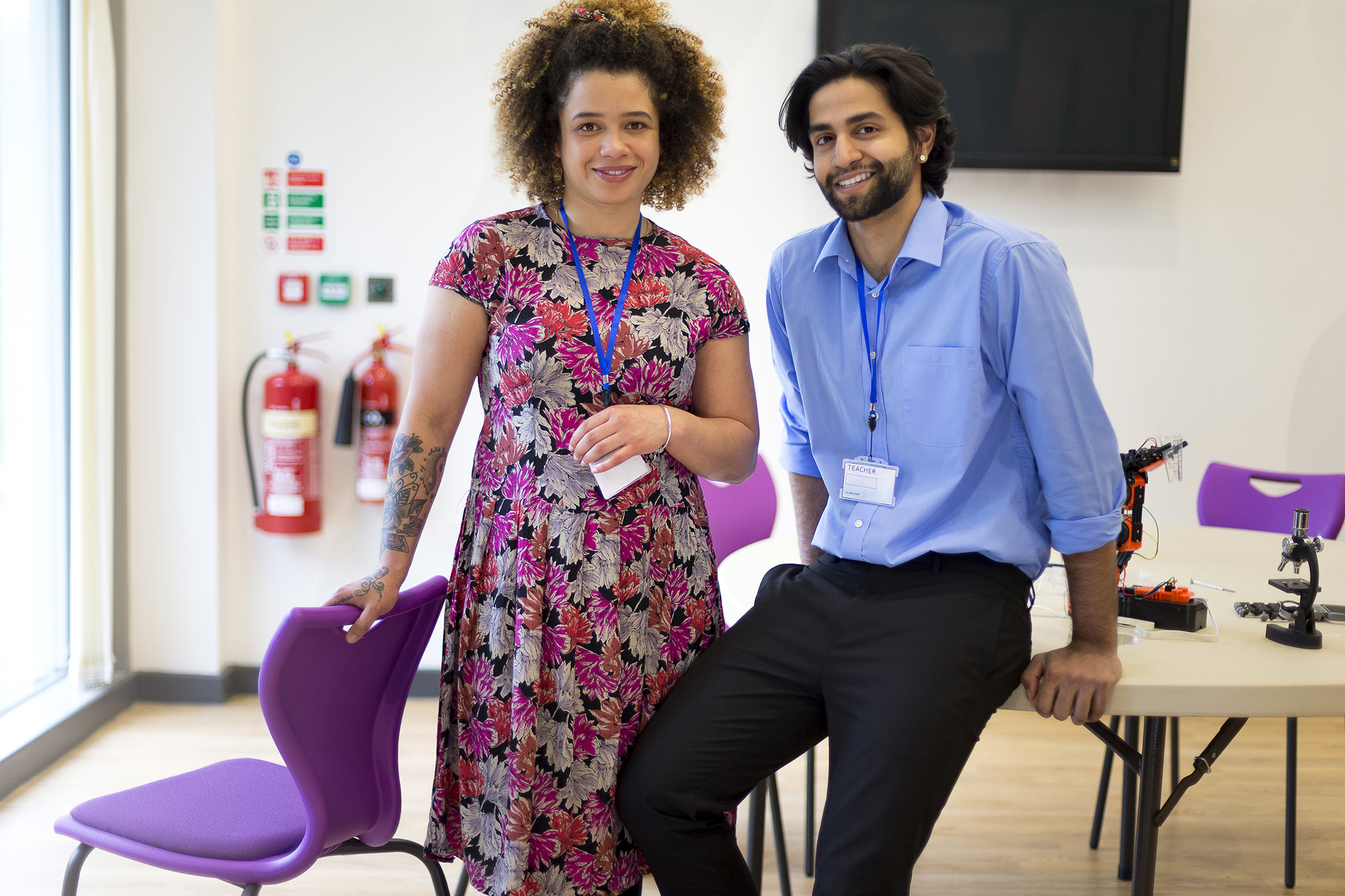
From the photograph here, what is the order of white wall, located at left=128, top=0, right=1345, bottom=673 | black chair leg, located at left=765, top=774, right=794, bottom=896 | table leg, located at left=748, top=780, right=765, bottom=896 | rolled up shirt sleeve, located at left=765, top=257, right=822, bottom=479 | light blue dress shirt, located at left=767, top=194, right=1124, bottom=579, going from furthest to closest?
white wall, located at left=128, top=0, right=1345, bottom=673, black chair leg, located at left=765, top=774, right=794, bottom=896, table leg, located at left=748, top=780, right=765, bottom=896, rolled up shirt sleeve, located at left=765, top=257, right=822, bottom=479, light blue dress shirt, located at left=767, top=194, right=1124, bottom=579

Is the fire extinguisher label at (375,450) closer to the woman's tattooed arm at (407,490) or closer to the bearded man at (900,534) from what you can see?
the woman's tattooed arm at (407,490)

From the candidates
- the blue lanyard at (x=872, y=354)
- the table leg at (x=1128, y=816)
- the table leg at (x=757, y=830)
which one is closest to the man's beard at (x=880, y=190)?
the blue lanyard at (x=872, y=354)

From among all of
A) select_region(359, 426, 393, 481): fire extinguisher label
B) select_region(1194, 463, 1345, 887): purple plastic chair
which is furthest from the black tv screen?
select_region(359, 426, 393, 481): fire extinguisher label

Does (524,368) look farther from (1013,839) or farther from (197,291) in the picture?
(197,291)

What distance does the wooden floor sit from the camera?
8.16 ft

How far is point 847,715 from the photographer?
149cm

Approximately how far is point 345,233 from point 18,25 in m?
1.13

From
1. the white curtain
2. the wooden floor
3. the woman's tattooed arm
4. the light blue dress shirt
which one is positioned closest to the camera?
the light blue dress shirt

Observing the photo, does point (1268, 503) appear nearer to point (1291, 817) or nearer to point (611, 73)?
point (1291, 817)

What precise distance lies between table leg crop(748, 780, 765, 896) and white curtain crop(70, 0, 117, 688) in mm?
2471

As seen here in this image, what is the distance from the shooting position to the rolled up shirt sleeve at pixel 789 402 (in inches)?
73.1

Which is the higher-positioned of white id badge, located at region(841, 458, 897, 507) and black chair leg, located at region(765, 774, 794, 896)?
white id badge, located at region(841, 458, 897, 507)

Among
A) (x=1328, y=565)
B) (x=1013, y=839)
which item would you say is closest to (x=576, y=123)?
(x=1328, y=565)

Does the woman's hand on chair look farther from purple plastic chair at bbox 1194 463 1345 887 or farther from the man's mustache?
purple plastic chair at bbox 1194 463 1345 887
